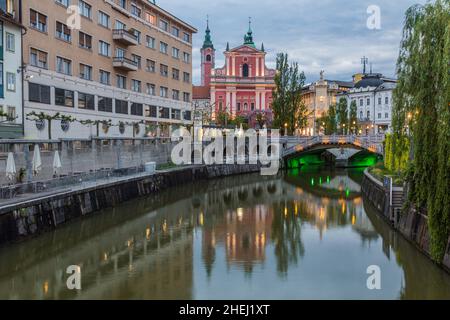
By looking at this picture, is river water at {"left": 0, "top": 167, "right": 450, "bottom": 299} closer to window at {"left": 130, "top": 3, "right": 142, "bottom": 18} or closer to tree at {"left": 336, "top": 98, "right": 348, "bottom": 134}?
window at {"left": 130, "top": 3, "right": 142, "bottom": 18}

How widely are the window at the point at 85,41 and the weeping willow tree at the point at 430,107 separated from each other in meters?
32.9

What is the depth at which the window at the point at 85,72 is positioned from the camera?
4684 centimetres

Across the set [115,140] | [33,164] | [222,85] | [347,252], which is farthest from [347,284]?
[222,85]

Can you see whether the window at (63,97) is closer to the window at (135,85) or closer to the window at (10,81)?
the window at (10,81)

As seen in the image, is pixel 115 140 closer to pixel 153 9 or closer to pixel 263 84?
pixel 153 9

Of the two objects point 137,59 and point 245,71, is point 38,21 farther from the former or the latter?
point 245,71

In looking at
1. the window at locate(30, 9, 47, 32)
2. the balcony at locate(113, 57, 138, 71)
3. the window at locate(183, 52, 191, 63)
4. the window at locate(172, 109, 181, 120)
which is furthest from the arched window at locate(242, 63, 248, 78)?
the window at locate(30, 9, 47, 32)

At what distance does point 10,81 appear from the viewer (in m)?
36.0

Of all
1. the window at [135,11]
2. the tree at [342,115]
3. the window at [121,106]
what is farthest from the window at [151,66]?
the tree at [342,115]

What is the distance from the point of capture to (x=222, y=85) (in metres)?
112

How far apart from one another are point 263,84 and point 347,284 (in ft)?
312

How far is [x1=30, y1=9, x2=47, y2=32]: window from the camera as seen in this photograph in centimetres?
3888

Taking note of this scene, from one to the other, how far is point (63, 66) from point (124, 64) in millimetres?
9649
